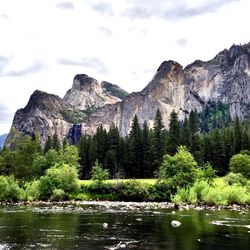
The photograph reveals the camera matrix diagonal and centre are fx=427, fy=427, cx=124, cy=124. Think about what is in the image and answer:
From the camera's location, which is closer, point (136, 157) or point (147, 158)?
point (147, 158)

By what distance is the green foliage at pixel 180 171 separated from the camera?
79125 mm

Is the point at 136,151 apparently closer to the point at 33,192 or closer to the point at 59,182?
the point at 59,182

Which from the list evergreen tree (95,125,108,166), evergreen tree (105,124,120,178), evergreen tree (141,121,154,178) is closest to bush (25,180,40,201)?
evergreen tree (141,121,154,178)

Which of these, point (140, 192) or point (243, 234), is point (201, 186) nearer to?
point (140, 192)

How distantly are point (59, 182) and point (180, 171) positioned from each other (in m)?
24.4

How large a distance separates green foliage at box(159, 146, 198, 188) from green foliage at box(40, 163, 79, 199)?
1823 centimetres

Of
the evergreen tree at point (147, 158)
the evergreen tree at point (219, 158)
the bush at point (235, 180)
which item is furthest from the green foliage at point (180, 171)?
the evergreen tree at point (147, 158)

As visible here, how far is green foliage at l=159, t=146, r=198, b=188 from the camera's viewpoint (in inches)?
3115

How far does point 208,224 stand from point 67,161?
7390 cm

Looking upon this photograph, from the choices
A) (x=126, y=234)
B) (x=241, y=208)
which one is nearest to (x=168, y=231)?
(x=126, y=234)

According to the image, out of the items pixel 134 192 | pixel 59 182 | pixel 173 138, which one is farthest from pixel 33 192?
pixel 173 138

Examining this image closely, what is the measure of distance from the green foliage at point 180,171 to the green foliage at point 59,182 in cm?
1823

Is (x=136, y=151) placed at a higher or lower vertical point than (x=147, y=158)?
higher

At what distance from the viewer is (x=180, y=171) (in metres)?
80.5
